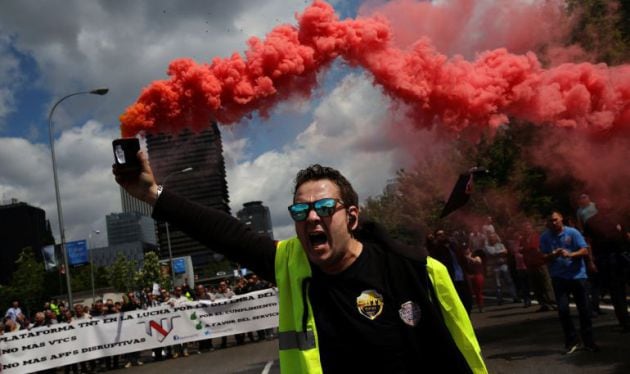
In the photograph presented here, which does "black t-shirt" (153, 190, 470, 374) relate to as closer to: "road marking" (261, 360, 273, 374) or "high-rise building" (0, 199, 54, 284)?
"road marking" (261, 360, 273, 374)

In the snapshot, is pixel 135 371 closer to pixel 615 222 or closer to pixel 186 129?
pixel 186 129

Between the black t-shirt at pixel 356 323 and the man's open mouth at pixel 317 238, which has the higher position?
the man's open mouth at pixel 317 238

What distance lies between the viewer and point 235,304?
16.8 meters

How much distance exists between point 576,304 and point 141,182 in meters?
7.08

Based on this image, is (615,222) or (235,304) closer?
(615,222)

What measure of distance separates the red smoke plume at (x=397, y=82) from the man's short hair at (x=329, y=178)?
10.3m

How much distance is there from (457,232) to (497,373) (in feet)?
79.5

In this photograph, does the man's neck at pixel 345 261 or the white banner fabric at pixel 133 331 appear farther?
the white banner fabric at pixel 133 331

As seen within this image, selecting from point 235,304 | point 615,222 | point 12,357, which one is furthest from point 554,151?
point 12,357

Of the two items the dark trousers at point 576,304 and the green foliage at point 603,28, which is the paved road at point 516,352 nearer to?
the dark trousers at point 576,304

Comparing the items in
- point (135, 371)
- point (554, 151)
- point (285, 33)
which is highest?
point (285, 33)

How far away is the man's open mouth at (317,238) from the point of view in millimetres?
2633

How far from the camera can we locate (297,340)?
8.24ft

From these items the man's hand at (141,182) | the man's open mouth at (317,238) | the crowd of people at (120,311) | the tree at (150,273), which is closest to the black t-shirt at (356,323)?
the man's open mouth at (317,238)
